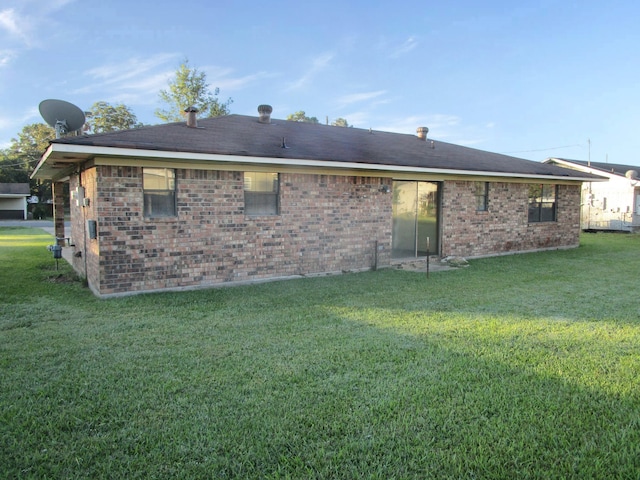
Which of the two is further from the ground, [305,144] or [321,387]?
[305,144]

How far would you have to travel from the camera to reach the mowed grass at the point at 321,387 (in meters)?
2.63

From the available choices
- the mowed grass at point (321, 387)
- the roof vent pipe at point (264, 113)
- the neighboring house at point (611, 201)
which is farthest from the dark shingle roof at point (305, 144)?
the neighboring house at point (611, 201)

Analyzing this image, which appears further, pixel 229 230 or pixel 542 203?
pixel 542 203

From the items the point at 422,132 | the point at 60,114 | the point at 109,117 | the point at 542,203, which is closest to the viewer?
the point at 60,114

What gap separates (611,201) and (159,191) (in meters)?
24.9

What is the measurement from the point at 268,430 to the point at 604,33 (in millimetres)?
18322

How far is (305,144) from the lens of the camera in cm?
1015

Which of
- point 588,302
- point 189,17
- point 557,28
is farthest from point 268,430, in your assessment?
point 557,28

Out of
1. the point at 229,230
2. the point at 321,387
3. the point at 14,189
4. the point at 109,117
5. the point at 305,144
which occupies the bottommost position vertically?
the point at 321,387

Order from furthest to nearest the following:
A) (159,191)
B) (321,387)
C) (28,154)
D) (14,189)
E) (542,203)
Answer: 1. (28,154)
2. (14,189)
3. (542,203)
4. (159,191)
5. (321,387)

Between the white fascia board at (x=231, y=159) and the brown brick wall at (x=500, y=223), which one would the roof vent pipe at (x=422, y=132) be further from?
the white fascia board at (x=231, y=159)

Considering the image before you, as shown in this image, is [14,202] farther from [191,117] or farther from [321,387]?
[321,387]

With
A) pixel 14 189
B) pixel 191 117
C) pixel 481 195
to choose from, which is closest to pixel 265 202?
pixel 191 117

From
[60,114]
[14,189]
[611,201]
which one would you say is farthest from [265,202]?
[14,189]
